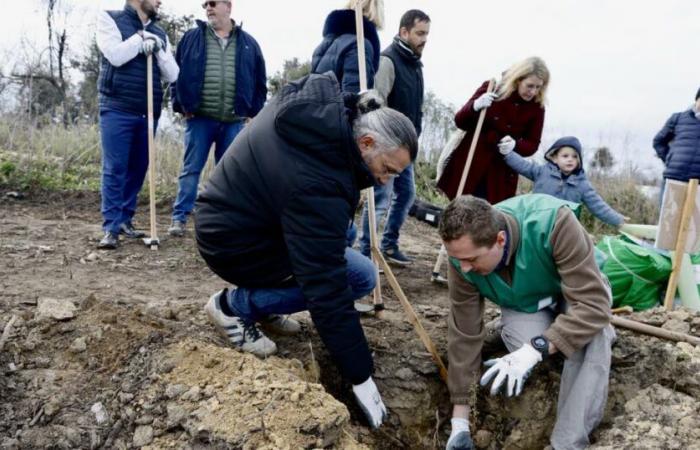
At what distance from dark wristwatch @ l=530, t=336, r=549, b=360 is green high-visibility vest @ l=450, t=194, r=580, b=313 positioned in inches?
8.7

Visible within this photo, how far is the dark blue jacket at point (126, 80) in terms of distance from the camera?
4.42 metres

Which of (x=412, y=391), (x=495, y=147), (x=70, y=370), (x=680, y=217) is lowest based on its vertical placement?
(x=412, y=391)

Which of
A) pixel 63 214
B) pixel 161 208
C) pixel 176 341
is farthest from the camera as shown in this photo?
pixel 161 208

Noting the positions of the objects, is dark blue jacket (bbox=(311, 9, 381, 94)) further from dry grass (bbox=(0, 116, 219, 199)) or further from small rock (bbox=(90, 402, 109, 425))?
dry grass (bbox=(0, 116, 219, 199))

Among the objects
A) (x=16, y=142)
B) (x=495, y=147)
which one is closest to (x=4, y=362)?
(x=495, y=147)

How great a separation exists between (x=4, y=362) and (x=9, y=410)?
295 mm

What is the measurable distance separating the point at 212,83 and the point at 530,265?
3.08 metres

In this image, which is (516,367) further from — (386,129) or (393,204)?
(393,204)

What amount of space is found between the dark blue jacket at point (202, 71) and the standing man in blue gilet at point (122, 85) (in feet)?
0.37

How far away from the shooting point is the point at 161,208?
6.64 metres

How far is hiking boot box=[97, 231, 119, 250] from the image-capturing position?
454 centimetres

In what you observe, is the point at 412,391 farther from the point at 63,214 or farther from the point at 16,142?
the point at 16,142

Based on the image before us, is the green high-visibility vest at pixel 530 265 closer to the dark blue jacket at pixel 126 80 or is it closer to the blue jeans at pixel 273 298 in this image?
the blue jeans at pixel 273 298

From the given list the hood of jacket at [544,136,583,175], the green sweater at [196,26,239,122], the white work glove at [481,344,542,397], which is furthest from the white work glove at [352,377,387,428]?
the green sweater at [196,26,239,122]
